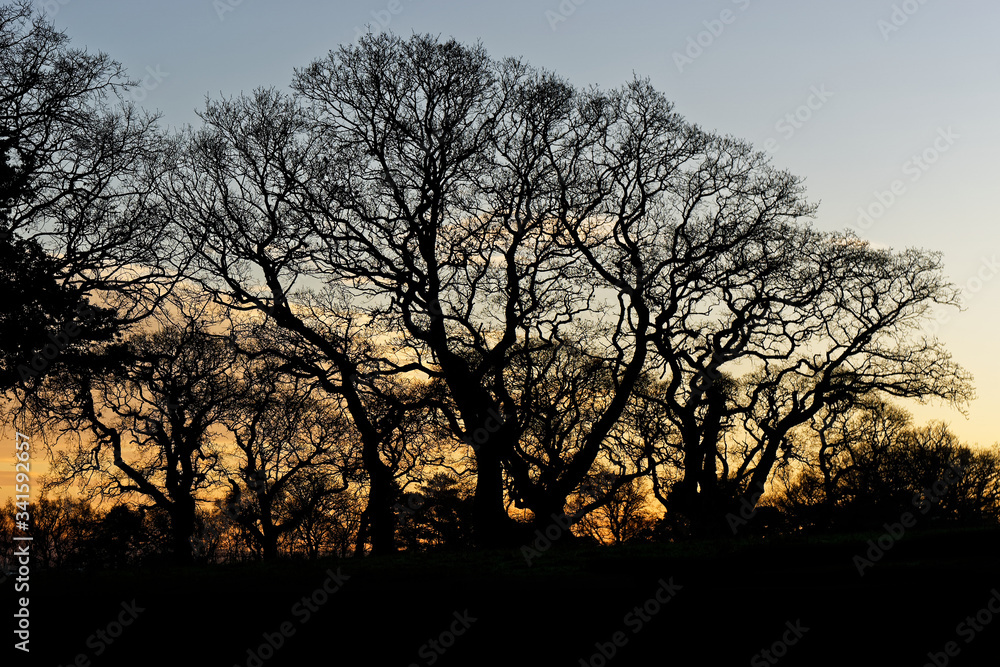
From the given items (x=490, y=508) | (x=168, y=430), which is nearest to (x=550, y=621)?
(x=490, y=508)

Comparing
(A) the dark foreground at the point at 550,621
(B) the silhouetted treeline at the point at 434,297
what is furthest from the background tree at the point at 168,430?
(A) the dark foreground at the point at 550,621

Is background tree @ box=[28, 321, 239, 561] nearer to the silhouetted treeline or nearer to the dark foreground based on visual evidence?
the silhouetted treeline

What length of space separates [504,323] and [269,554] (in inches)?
814

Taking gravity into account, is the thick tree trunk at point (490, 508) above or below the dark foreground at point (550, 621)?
above

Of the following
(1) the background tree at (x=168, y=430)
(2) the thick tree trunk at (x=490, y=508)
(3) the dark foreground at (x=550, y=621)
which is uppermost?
(1) the background tree at (x=168, y=430)

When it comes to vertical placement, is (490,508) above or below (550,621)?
above

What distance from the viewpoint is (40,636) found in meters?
8.60

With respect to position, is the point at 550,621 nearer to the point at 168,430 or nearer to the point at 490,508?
the point at 490,508

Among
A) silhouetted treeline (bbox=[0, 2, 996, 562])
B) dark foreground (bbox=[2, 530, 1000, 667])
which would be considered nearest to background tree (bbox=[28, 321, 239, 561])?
silhouetted treeline (bbox=[0, 2, 996, 562])

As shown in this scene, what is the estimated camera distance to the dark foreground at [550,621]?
7832 millimetres

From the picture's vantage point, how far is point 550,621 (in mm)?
8398

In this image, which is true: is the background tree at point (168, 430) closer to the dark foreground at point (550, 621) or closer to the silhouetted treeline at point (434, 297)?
the silhouetted treeline at point (434, 297)

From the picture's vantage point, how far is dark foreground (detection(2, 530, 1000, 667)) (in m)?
7.83

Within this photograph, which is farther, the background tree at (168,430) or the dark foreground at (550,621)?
the background tree at (168,430)
